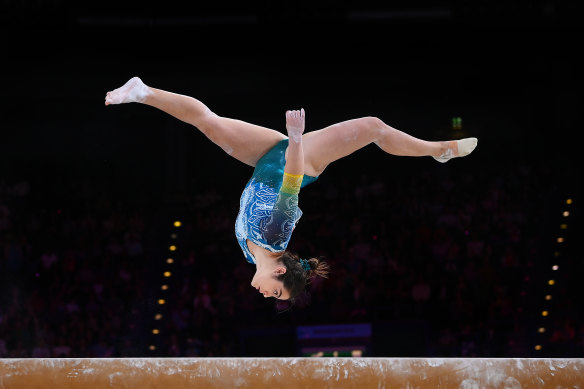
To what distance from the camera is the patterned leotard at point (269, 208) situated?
3.22m

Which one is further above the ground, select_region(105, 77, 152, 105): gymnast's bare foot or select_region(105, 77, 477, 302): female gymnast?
select_region(105, 77, 152, 105): gymnast's bare foot

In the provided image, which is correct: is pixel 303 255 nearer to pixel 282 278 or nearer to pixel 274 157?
pixel 274 157

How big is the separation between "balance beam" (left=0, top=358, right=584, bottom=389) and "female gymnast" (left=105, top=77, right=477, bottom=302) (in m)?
0.41

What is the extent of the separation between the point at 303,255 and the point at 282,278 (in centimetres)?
469

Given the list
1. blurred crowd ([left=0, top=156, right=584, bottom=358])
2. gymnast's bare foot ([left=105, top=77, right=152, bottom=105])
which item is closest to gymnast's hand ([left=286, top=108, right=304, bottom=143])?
gymnast's bare foot ([left=105, top=77, right=152, bottom=105])

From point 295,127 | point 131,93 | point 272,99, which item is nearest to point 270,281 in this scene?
point 295,127

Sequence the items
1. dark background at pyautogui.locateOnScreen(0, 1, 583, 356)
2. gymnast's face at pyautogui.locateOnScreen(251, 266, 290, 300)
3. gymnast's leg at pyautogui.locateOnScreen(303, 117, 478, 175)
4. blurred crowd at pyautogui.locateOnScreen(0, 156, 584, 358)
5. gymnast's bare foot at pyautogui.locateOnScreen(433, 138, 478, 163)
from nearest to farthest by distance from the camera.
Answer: gymnast's face at pyautogui.locateOnScreen(251, 266, 290, 300), gymnast's leg at pyautogui.locateOnScreen(303, 117, 478, 175), gymnast's bare foot at pyautogui.locateOnScreen(433, 138, 478, 163), blurred crowd at pyautogui.locateOnScreen(0, 156, 584, 358), dark background at pyautogui.locateOnScreen(0, 1, 583, 356)

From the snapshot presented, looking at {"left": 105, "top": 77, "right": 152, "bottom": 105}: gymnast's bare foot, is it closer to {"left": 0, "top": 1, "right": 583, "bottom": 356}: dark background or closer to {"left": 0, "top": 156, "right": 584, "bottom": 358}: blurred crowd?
{"left": 0, "top": 156, "right": 584, "bottom": 358}: blurred crowd

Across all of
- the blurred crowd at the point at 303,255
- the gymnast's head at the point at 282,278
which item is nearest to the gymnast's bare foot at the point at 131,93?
the gymnast's head at the point at 282,278

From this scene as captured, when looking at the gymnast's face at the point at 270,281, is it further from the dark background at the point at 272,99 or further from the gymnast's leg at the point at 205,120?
the dark background at the point at 272,99

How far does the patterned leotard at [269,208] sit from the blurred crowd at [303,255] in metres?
3.74

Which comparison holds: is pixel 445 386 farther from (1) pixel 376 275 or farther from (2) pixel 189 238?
(2) pixel 189 238

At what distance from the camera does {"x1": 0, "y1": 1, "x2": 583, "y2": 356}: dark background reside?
339 inches

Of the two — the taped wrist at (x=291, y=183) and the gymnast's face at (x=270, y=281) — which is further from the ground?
the taped wrist at (x=291, y=183)
